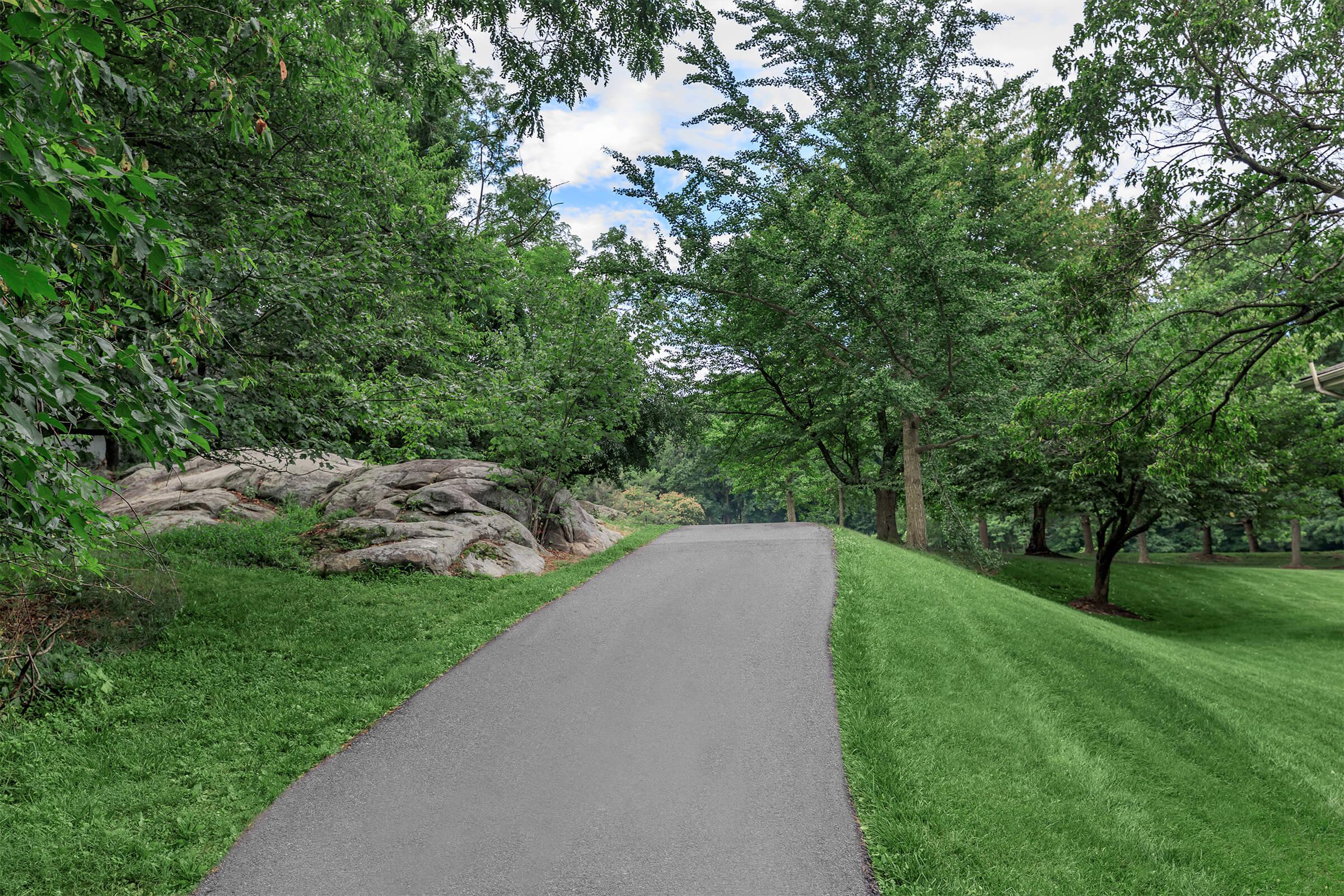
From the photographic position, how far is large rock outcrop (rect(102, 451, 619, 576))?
10297mm

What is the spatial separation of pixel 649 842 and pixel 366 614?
17.6 feet

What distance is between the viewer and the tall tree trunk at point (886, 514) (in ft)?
60.9

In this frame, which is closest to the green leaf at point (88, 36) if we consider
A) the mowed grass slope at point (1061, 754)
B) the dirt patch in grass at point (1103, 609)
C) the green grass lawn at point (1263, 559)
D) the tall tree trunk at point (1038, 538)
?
the mowed grass slope at point (1061, 754)

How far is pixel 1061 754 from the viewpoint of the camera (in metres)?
5.40

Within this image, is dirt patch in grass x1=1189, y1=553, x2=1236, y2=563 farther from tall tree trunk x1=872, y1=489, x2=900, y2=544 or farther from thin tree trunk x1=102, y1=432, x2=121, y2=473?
thin tree trunk x1=102, y1=432, x2=121, y2=473

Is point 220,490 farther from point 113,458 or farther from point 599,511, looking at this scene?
point 599,511

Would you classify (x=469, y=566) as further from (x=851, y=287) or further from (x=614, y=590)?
(x=851, y=287)

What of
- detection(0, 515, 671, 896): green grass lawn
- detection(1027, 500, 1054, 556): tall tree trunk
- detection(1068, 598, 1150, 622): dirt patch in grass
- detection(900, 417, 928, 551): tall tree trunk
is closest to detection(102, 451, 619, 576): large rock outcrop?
detection(0, 515, 671, 896): green grass lawn

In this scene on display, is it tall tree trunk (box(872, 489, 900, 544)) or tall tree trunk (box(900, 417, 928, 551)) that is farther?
tall tree trunk (box(872, 489, 900, 544))

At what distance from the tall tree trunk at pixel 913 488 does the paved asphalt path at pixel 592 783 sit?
8.07 metres

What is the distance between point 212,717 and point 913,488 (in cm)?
1330

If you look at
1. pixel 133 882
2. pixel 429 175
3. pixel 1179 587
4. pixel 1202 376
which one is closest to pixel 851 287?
pixel 1202 376

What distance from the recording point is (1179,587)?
68.3 feet

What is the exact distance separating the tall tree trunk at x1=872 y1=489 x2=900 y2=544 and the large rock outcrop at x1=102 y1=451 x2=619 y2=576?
7.81 meters
